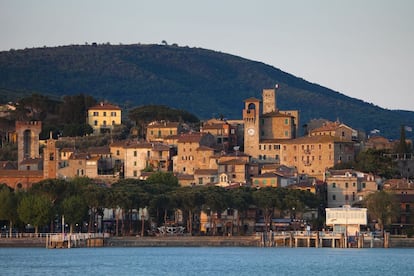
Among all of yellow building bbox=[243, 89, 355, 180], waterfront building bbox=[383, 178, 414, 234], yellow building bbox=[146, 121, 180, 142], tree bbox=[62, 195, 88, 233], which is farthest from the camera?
yellow building bbox=[146, 121, 180, 142]

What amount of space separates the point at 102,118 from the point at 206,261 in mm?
73485

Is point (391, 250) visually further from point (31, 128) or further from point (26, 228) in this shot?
point (31, 128)

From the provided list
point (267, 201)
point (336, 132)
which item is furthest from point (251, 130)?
point (267, 201)

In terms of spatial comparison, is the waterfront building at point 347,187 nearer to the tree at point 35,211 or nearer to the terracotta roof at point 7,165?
the tree at point 35,211

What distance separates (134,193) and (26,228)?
11.8 meters

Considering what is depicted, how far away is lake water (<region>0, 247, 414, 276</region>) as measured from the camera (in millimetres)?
90062

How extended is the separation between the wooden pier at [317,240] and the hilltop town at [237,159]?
32.1ft

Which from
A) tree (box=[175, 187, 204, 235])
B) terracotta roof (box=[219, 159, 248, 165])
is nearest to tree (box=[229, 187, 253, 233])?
tree (box=[175, 187, 204, 235])

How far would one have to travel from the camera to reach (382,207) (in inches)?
4884

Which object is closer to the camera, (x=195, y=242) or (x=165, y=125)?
(x=195, y=242)

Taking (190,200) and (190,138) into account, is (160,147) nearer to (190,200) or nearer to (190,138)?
(190,138)

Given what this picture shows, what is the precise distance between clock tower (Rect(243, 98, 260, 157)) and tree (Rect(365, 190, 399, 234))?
27.1 meters

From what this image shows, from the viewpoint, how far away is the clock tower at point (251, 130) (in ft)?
495

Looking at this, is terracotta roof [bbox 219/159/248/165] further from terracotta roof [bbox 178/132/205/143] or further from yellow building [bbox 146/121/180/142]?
yellow building [bbox 146/121/180/142]
